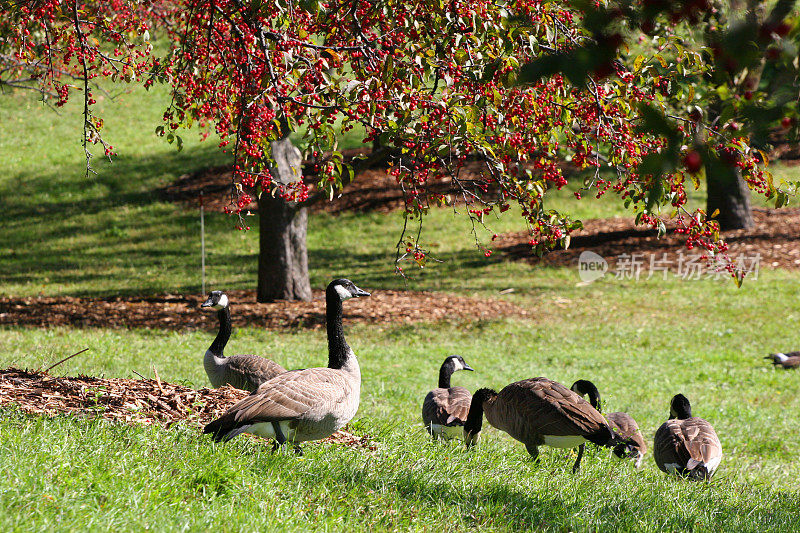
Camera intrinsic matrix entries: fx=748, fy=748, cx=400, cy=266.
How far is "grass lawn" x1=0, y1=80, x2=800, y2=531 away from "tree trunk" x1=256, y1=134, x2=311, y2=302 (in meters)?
2.30

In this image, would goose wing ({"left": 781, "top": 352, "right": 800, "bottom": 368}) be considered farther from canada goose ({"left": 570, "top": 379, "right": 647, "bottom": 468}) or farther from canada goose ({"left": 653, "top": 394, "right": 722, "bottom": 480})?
canada goose ({"left": 653, "top": 394, "right": 722, "bottom": 480})

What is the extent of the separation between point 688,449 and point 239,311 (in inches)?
434

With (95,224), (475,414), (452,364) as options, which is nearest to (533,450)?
(475,414)

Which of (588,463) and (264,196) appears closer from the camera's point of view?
(588,463)

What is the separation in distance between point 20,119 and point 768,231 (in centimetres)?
3280

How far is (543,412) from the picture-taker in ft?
21.4

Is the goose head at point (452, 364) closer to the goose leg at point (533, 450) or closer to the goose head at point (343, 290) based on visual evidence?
the goose leg at point (533, 450)

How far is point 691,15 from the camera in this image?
2.04 meters

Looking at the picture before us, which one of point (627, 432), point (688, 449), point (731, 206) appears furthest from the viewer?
point (731, 206)

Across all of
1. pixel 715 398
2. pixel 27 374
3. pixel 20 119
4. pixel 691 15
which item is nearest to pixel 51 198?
pixel 20 119

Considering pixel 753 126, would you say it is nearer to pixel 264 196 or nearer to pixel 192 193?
pixel 264 196

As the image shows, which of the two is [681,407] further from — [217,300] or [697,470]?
[217,300]

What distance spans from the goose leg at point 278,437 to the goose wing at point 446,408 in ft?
7.73

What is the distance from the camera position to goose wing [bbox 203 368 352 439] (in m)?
5.31
